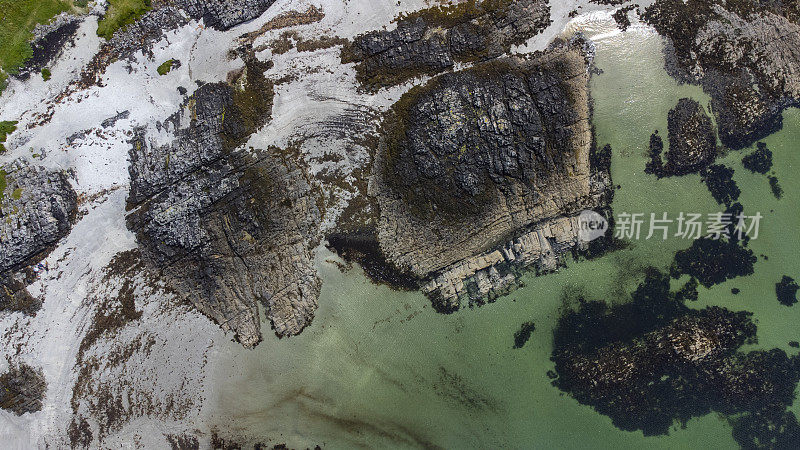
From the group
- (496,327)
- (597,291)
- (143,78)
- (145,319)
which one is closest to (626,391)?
(597,291)

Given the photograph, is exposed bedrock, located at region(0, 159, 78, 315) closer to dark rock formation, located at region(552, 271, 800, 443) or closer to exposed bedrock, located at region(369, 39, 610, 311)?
exposed bedrock, located at region(369, 39, 610, 311)

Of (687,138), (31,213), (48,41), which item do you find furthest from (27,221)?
(687,138)

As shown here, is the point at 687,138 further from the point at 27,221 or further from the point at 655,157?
the point at 27,221

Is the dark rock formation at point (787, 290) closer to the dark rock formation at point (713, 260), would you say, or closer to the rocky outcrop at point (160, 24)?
the dark rock formation at point (713, 260)

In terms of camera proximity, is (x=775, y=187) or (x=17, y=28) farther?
(x=775, y=187)

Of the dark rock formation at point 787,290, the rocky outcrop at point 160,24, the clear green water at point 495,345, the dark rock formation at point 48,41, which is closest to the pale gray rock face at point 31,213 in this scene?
the dark rock formation at point 48,41

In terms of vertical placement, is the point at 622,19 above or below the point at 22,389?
above

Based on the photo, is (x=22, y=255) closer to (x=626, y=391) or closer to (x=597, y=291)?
(x=597, y=291)
